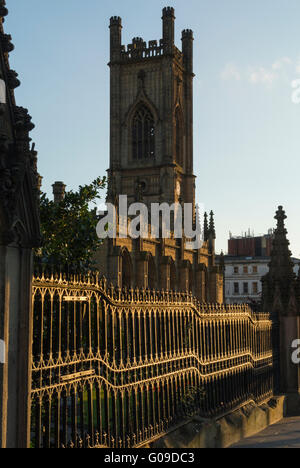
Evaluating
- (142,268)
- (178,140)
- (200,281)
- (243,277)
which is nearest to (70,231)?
(142,268)

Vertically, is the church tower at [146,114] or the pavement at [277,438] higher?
the church tower at [146,114]

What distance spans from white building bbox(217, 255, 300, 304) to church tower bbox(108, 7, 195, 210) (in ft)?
73.2

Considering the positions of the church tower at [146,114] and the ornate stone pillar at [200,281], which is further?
the church tower at [146,114]

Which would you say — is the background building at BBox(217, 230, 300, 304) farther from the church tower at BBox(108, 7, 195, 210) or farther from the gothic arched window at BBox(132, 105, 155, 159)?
the gothic arched window at BBox(132, 105, 155, 159)

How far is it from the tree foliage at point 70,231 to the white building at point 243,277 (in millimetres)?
66979

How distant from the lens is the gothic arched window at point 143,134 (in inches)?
2157

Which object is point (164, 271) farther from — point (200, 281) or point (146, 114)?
point (146, 114)

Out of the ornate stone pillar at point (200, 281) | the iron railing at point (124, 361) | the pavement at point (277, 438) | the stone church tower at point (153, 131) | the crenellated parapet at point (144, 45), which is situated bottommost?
the pavement at point (277, 438)

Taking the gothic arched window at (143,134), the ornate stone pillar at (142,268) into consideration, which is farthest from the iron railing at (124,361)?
the gothic arched window at (143,134)

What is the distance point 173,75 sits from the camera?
54594 millimetres

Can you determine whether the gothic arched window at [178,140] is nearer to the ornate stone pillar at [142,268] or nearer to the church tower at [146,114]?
the church tower at [146,114]
